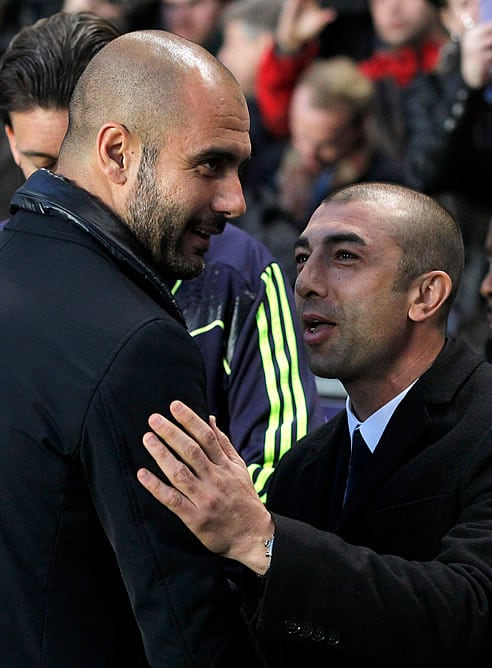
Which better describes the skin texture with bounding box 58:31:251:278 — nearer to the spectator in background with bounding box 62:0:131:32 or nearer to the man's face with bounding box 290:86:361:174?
the man's face with bounding box 290:86:361:174

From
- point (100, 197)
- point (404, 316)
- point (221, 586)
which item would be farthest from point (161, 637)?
point (404, 316)

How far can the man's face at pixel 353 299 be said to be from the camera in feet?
8.31

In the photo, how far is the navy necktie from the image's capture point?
2.47 metres

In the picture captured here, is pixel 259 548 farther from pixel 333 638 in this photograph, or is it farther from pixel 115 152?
pixel 115 152

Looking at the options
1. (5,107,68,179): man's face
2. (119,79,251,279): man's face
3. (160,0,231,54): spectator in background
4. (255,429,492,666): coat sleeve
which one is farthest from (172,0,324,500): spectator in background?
(160,0,231,54): spectator in background

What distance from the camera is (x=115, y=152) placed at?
217 cm

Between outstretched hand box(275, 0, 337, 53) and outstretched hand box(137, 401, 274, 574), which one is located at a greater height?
outstretched hand box(275, 0, 337, 53)

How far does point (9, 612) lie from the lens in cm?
196

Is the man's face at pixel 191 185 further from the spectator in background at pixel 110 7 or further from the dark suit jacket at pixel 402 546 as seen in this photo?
the spectator in background at pixel 110 7

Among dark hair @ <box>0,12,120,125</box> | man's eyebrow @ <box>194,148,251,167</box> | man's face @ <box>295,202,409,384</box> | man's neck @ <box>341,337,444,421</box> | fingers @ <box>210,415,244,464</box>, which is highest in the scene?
dark hair @ <box>0,12,120,125</box>

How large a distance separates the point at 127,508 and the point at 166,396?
0.62ft

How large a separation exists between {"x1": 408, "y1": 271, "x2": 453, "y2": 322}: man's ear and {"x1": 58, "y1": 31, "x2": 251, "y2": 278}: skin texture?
1.48 feet

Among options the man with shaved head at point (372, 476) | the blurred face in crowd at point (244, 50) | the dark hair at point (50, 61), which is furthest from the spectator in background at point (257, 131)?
the man with shaved head at point (372, 476)

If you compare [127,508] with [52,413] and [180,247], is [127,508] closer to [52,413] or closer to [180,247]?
[52,413]
